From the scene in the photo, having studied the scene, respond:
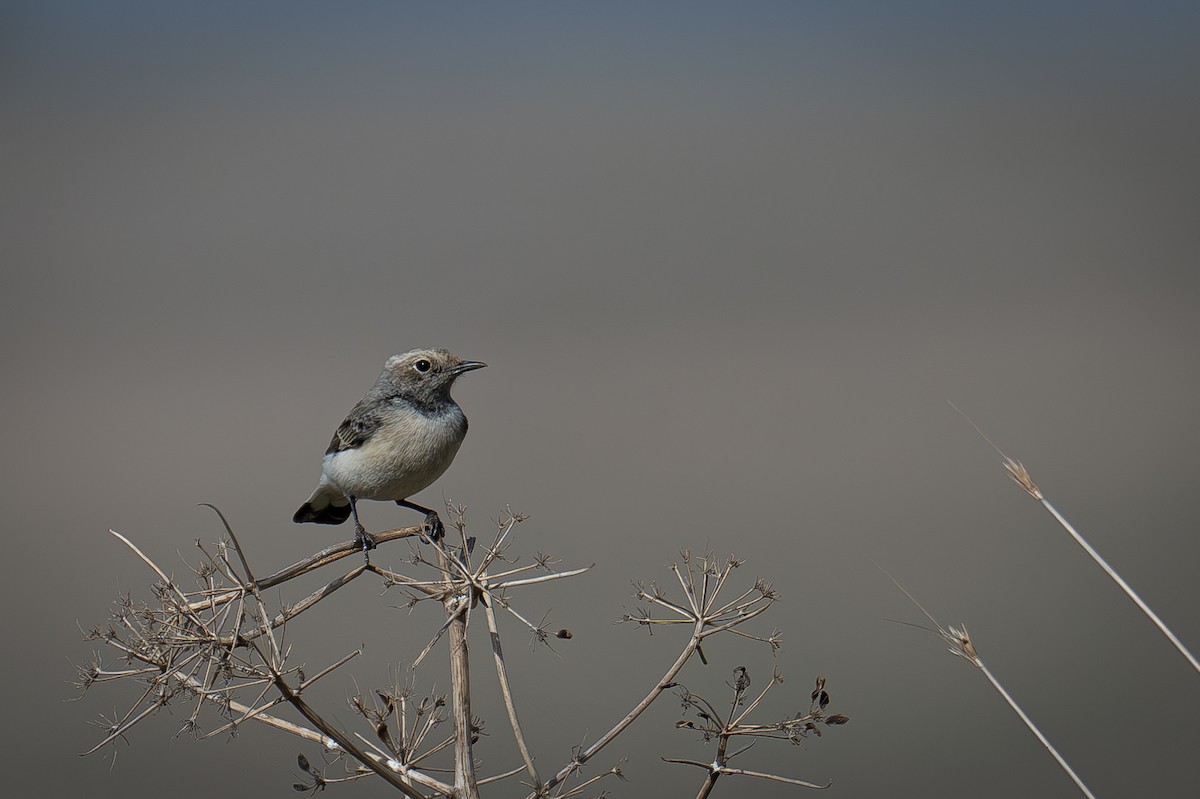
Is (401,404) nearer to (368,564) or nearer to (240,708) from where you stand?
(368,564)

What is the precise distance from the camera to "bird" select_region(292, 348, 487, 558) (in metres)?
4.06

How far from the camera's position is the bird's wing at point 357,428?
13.9 feet

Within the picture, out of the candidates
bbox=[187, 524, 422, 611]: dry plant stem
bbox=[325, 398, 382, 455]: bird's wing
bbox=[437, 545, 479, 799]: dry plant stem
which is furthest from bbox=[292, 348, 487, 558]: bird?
bbox=[437, 545, 479, 799]: dry plant stem

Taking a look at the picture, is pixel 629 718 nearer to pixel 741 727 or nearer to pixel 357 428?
pixel 741 727

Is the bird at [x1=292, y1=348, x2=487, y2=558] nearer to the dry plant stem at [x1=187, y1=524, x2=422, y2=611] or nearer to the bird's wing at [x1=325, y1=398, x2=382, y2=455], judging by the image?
the bird's wing at [x1=325, y1=398, x2=382, y2=455]

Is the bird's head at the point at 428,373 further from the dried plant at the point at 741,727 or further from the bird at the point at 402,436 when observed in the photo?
the dried plant at the point at 741,727

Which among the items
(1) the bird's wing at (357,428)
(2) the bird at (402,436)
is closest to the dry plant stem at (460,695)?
(2) the bird at (402,436)

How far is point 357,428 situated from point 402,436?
274mm

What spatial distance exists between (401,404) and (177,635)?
2265 millimetres

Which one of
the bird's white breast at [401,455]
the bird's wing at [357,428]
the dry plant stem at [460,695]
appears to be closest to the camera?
the dry plant stem at [460,695]

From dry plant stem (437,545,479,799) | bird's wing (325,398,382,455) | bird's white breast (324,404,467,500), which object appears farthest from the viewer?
bird's wing (325,398,382,455)

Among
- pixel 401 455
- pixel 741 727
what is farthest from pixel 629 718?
pixel 401 455

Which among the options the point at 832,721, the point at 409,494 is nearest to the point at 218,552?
the point at 832,721

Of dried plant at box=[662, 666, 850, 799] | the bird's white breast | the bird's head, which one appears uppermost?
the bird's head
